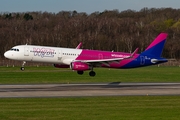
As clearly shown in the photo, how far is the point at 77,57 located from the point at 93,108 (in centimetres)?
2335

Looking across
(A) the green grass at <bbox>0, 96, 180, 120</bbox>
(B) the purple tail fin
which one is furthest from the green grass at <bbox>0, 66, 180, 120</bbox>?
(B) the purple tail fin

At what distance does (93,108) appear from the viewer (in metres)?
36.2

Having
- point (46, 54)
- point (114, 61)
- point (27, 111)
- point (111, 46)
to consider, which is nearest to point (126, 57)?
point (114, 61)

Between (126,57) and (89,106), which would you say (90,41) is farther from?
(89,106)

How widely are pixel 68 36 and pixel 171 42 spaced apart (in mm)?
31624

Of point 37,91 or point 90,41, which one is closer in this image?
point 37,91

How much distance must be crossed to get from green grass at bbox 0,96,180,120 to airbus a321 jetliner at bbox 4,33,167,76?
605 inches

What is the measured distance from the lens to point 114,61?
6028cm

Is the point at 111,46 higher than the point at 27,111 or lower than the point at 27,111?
higher

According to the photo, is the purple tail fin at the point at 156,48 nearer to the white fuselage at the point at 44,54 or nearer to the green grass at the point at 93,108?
the white fuselage at the point at 44,54

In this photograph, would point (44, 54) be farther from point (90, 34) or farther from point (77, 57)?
point (90, 34)

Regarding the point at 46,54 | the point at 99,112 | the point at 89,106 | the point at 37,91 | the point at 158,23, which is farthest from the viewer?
the point at 158,23

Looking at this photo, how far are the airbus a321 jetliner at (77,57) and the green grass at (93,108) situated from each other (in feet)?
50.4

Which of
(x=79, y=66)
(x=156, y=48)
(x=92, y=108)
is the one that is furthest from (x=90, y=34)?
(x=92, y=108)
